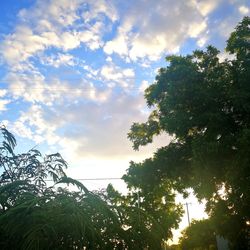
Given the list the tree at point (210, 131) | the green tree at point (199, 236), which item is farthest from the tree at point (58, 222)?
the green tree at point (199, 236)

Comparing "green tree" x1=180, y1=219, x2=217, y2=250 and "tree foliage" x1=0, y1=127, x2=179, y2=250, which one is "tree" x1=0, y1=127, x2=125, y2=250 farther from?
"green tree" x1=180, y1=219, x2=217, y2=250

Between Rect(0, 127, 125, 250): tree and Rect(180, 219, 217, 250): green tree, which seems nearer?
Rect(0, 127, 125, 250): tree

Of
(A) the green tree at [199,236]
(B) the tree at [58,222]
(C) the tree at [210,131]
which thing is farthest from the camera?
(A) the green tree at [199,236]

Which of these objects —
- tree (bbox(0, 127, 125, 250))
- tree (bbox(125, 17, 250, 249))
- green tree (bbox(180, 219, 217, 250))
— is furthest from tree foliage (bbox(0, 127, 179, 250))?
green tree (bbox(180, 219, 217, 250))

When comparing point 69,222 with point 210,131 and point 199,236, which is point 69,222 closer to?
point 210,131

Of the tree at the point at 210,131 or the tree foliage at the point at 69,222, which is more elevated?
the tree at the point at 210,131

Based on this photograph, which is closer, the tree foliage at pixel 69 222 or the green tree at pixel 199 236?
the tree foliage at pixel 69 222

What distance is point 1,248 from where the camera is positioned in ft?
12.7

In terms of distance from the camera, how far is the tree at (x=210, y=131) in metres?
19.4

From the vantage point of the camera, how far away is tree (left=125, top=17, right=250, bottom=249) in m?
19.4

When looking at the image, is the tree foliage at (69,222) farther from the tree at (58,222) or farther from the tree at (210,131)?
the tree at (210,131)

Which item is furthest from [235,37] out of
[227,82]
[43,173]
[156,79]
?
[43,173]

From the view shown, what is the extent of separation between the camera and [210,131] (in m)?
20.8

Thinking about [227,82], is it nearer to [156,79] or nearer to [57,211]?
[156,79]
